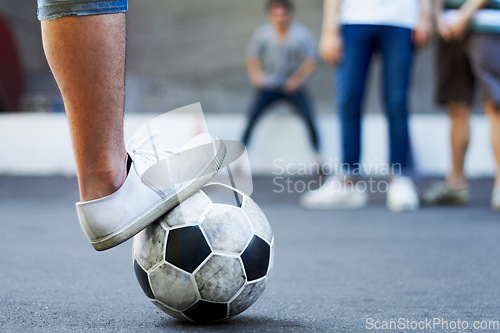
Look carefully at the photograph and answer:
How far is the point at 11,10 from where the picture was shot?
29.3 ft

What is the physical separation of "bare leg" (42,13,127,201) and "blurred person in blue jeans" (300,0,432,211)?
10.1 ft

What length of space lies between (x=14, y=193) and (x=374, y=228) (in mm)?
3150

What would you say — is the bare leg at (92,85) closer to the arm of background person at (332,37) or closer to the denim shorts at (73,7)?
the denim shorts at (73,7)

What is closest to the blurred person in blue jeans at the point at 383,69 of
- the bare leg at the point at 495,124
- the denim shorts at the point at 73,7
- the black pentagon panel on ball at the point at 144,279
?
the bare leg at the point at 495,124

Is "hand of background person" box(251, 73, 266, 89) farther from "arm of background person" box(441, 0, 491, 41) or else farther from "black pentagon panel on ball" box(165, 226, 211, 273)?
"black pentagon panel on ball" box(165, 226, 211, 273)

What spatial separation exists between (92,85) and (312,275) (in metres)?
1.26

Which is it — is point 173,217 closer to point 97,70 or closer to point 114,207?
point 114,207

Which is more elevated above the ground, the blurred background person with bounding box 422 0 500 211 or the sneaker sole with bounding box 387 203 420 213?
the blurred background person with bounding box 422 0 500 211

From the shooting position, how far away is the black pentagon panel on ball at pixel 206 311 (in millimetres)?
1823

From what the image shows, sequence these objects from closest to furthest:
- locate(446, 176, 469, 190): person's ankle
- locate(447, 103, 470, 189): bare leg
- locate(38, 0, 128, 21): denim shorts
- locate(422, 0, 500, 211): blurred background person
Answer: locate(38, 0, 128, 21): denim shorts, locate(422, 0, 500, 211): blurred background person, locate(447, 103, 470, 189): bare leg, locate(446, 176, 469, 190): person's ankle

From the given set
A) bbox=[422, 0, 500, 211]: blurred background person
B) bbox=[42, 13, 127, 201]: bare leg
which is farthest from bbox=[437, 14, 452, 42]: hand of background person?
bbox=[42, 13, 127, 201]: bare leg

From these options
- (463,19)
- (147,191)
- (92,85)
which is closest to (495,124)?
(463,19)

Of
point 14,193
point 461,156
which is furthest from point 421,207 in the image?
point 14,193

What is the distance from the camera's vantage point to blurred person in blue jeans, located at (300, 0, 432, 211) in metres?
4.69
